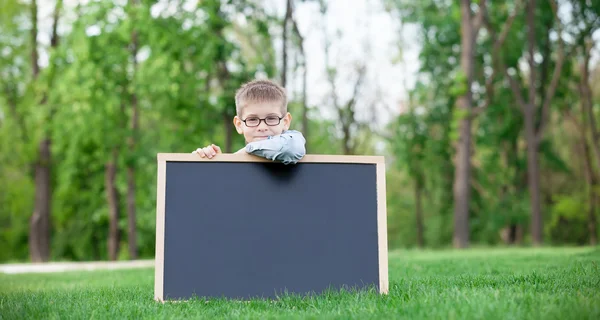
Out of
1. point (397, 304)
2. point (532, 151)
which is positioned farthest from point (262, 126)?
point (532, 151)

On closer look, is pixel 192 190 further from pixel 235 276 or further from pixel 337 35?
pixel 337 35

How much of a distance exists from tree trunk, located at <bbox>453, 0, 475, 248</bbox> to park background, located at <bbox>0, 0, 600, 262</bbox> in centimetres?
5

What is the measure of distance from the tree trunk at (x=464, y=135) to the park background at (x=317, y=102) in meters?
0.05

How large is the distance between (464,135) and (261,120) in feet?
42.8

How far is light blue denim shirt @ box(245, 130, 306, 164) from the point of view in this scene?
4.44m

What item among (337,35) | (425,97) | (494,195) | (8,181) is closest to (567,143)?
(494,195)

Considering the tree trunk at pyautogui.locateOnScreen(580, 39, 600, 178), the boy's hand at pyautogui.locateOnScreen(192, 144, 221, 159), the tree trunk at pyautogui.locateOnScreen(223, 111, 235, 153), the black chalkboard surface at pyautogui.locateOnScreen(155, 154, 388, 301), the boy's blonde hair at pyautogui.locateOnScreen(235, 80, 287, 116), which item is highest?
the tree trunk at pyautogui.locateOnScreen(580, 39, 600, 178)

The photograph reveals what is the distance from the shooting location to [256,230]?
180 inches

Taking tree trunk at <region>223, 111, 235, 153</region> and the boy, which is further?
tree trunk at <region>223, 111, 235, 153</region>

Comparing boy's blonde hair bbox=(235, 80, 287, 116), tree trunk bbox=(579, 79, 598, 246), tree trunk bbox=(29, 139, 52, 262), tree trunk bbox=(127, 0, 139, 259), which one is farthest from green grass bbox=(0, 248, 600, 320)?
tree trunk bbox=(579, 79, 598, 246)

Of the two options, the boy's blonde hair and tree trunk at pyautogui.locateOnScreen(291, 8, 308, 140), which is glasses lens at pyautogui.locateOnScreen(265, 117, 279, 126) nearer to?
the boy's blonde hair

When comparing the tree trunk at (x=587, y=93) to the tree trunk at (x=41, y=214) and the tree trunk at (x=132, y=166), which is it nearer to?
the tree trunk at (x=132, y=166)

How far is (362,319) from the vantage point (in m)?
3.70

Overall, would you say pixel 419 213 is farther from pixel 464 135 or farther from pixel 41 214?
pixel 41 214
